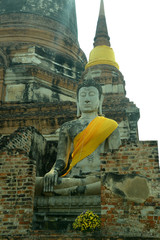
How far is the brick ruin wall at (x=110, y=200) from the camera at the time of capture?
15.3 feet

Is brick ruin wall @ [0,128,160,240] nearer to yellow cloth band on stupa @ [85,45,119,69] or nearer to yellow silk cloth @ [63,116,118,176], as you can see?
yellow silk cloth @ [63,116,118,176]

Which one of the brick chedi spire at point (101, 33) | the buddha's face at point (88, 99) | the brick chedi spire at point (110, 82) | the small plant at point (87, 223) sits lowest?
the small plant at point (87, 223)

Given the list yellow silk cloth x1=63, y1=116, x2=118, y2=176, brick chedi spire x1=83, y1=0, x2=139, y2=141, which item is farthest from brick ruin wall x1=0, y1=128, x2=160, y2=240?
brick chedi spire x1=83, y1=0, x2=139, y2=141

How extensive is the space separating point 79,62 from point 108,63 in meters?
2.52

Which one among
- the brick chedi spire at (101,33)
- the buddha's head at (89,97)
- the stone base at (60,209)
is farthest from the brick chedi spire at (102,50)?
the stone base at (60,209)

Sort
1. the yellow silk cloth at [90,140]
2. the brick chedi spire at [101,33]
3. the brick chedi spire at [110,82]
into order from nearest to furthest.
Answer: the yellow silk cloth at [90,140] → the brick chedi spire at [110,82] → the brick chedi spire at [101,33]

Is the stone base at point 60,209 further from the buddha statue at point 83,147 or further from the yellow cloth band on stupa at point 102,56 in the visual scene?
the yellow cloth band on stupa at point 102,56

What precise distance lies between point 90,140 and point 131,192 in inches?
95.0

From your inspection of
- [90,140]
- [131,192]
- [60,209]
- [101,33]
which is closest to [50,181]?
[60,209]

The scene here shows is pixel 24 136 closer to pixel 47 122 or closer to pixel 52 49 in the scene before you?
pixel 47 122

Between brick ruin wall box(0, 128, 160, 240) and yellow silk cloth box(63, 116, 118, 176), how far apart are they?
1753 mm

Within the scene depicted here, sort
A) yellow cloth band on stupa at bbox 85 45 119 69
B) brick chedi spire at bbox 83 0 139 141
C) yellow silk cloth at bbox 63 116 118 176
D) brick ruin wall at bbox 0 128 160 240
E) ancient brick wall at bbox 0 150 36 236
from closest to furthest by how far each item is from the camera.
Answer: brick ruin wall at bbox 0 128 160 240 < ancient brick wall at bbox 0 150 36 236 < yellow silk cloth at bbox 63 116 118 176 < brick chedi spire at bbox 83 0 139 141 < yellow cloth band on stupa at bbox 85 45 119 69

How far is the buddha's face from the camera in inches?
311

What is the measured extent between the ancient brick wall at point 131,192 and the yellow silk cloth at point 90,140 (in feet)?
6.19
